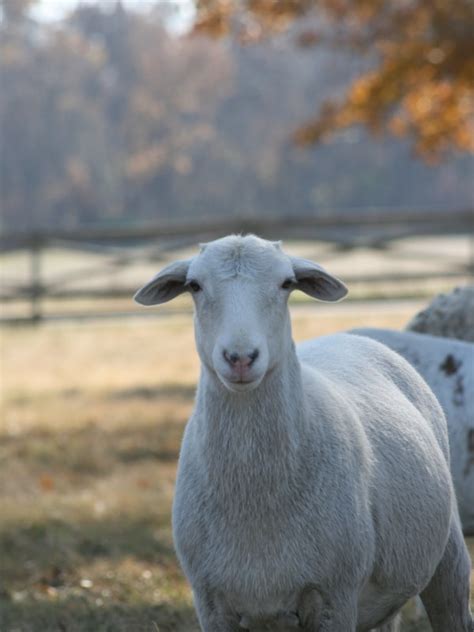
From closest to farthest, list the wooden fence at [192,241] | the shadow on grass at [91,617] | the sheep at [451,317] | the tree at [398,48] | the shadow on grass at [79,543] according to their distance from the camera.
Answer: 1. the shadow on grass at [91,617]
2. the sheep at [451,317]
3. the shadow on grass at [79,543]
4. the tree at [398,48]
5. the wooden fence at [192,241]

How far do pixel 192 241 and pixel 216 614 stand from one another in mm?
14880

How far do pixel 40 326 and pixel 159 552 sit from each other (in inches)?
424

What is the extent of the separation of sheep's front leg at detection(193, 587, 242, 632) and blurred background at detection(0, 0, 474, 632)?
117 centimetres

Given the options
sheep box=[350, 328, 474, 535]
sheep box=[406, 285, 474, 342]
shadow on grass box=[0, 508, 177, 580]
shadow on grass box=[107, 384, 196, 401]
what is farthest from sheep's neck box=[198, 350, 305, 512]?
shadow on grass box=[107, 384, 196, 401]

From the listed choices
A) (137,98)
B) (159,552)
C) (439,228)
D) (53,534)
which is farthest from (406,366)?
(137,98)

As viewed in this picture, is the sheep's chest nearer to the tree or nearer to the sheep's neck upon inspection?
the sheep's neck

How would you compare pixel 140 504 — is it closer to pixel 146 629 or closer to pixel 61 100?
pixel 146 629

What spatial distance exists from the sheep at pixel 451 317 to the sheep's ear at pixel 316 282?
2290 mm

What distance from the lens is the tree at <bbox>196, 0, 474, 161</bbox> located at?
1275 cm

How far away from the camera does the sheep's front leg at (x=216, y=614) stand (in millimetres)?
Answer: 3268

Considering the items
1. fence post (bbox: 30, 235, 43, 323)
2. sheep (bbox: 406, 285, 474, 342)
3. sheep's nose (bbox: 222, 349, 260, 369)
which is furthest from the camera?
fence post (bbox: 30, 235, 43, 323)

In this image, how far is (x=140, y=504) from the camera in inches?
276

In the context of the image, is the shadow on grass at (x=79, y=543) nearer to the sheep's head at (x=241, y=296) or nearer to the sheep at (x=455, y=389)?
the sheep at (x=455, y=389)

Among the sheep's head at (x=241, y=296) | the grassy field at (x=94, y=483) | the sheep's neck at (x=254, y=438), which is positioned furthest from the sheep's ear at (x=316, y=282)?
the grassy field at (x=94, y=483)
